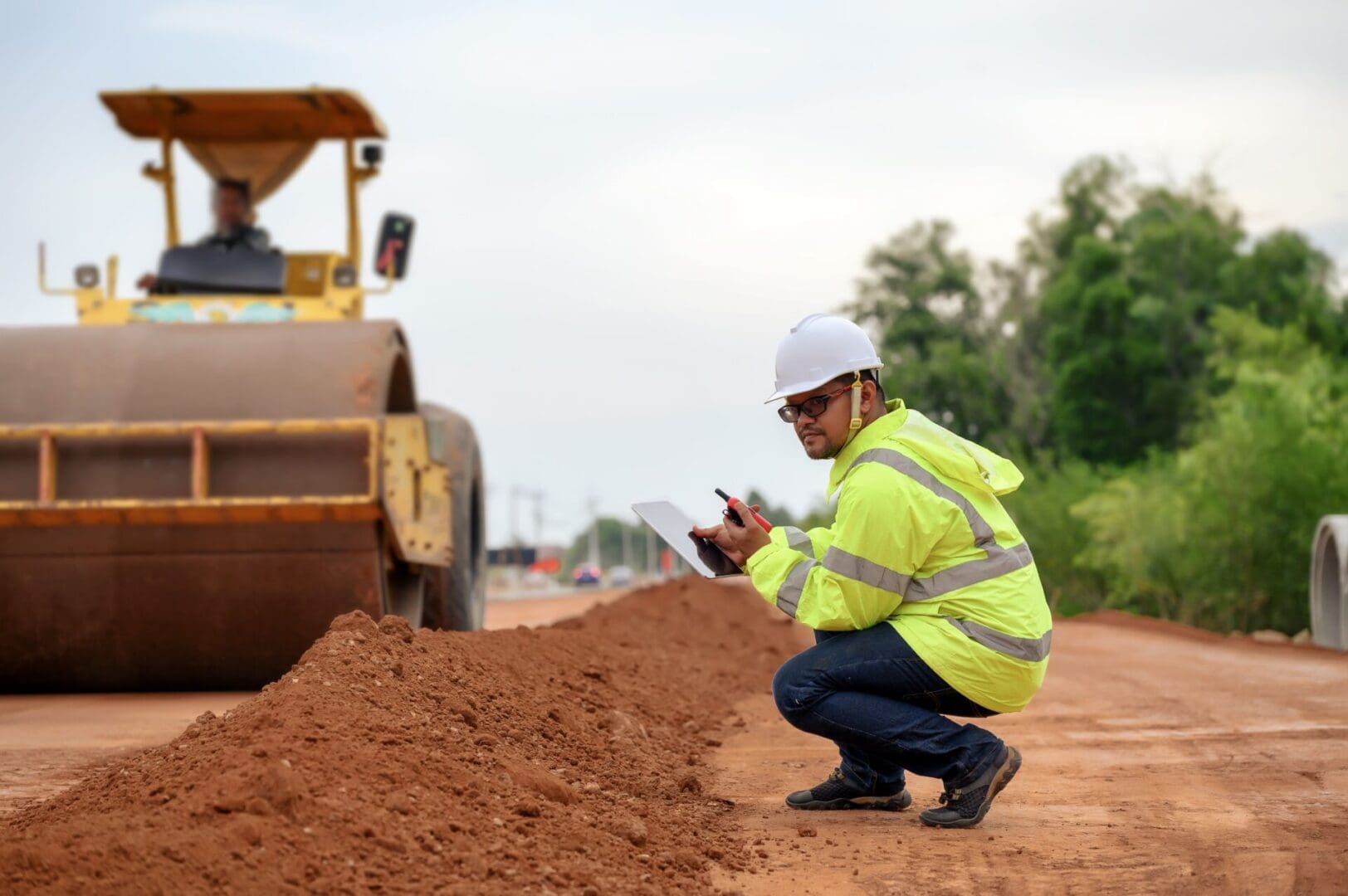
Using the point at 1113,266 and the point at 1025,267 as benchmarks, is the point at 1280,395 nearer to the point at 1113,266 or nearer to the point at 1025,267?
the point at 1113,266

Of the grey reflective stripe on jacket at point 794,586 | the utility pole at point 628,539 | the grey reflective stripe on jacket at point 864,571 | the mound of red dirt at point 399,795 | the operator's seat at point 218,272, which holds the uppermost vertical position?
the operator's seat at point 218,272

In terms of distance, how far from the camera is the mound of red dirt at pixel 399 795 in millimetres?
3604

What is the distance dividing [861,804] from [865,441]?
1267 millimetres

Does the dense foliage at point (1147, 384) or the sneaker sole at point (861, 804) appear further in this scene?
the dense foliage at point (1147, 384)

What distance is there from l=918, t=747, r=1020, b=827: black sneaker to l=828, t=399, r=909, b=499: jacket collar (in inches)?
39.1

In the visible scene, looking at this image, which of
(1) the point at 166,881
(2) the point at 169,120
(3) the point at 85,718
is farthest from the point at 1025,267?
(1) the point at 166,881

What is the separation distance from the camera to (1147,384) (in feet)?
116

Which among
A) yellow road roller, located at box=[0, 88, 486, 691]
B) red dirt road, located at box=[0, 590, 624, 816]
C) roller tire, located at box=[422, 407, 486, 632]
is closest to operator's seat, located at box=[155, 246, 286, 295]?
roller tire, located at box=[422, 407, 486, 632]

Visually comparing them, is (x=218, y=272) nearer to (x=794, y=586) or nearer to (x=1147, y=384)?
(x=794, y=586)

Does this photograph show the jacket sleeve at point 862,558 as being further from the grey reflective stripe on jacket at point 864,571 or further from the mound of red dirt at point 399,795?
the mound of red dirt at point 399,795

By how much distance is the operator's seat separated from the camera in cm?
1023

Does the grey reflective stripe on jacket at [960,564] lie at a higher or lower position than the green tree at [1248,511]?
higher

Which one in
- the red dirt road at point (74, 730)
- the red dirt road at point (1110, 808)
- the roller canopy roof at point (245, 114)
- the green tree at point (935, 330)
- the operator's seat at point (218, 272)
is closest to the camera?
the red dirt road at point (1110, 808)

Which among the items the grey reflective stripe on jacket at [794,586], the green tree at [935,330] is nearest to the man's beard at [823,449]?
the grey reflective stripe on jacket at [794,586]
